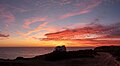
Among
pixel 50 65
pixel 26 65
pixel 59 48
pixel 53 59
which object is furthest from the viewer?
pixel 59 48

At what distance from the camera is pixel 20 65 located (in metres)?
27.9

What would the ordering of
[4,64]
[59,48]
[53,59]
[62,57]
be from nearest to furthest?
[4,64], [53,59], [62,57], [59,48]

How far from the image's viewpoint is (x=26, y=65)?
1126 inches

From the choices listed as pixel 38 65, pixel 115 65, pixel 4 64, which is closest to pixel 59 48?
pixel 115 65

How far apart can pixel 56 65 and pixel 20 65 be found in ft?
19.9

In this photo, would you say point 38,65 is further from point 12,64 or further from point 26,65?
point 12,64

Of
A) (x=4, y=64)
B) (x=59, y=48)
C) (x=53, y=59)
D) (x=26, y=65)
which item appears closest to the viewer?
(x=4, y=64)

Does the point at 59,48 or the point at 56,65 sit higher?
A: the point at 59,48

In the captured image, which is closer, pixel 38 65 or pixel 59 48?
pixel 38 65

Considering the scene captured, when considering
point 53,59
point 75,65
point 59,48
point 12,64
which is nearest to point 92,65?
point 75,65

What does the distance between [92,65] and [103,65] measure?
97.1 inches

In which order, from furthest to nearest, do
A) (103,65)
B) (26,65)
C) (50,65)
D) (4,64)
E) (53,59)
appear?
1. (53,59)
2. (103,65)
3. (50,65)
4. (26,65)
5. (4,64)

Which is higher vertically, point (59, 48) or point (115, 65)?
point (59, 48)

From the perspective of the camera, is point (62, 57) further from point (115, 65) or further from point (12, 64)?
point (12, 64)
